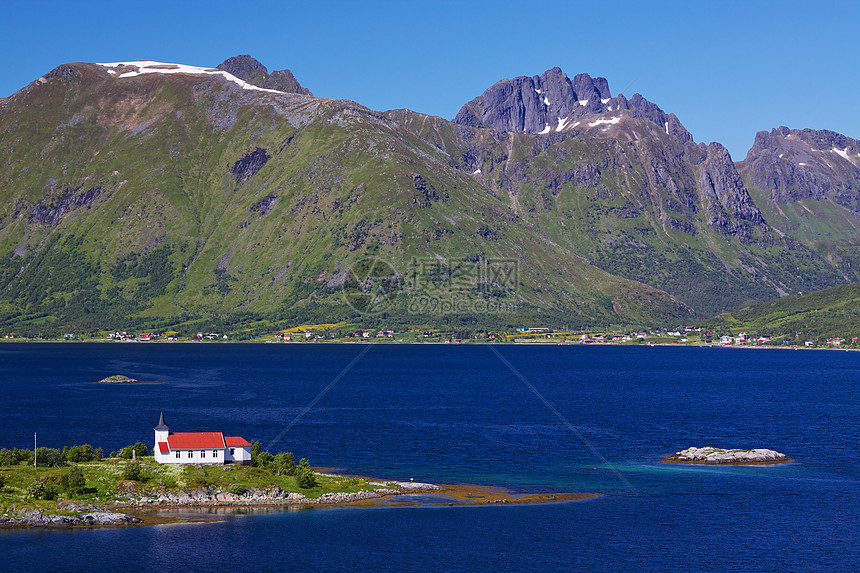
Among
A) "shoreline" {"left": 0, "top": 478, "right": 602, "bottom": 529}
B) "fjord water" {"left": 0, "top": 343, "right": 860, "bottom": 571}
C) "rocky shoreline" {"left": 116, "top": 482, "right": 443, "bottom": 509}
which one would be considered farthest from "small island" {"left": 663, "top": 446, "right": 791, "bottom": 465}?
"rocky shoreline" {"left": 116, "top": 482, "right": 443, "bottom": 509}

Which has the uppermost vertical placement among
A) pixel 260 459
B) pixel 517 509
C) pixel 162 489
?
pixel 260 459

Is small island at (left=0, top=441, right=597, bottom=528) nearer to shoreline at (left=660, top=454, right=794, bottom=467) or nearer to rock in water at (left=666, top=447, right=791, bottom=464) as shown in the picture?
shoreline at (left=660, top=454, right=794, bottom=467)

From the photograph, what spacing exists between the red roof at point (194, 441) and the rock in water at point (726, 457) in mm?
66113

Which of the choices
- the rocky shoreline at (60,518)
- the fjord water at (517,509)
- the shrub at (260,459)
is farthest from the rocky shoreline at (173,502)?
the shrub at (260,459)

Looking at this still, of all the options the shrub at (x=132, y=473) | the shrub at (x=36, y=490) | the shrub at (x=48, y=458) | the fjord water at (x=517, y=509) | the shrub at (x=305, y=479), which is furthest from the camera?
the shrub at (x=48, y=458)

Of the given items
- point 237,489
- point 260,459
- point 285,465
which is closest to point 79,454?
point 260,459

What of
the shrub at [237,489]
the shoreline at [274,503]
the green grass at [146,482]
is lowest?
the shoreline at [274,503]

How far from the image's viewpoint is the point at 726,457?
133500 millimetres

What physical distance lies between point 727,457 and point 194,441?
7590cm

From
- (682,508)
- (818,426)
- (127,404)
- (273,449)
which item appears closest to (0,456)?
(273,449)

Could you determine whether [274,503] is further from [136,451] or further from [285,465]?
[136,451]

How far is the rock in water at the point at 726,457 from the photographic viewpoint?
13312 cm

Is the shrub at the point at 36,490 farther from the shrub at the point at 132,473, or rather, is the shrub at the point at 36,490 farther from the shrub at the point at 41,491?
the shrub at the point at 132,473

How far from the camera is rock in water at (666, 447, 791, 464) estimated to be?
437 feet
